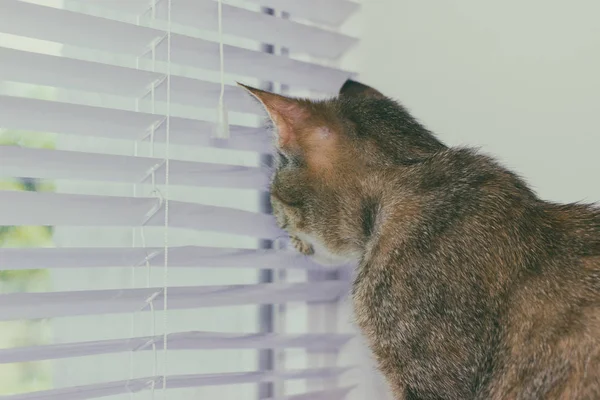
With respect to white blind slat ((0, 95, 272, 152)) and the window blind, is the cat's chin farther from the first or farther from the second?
white blind slat ((0, 95, 272, 152))

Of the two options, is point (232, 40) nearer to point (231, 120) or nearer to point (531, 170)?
point (231, 120)

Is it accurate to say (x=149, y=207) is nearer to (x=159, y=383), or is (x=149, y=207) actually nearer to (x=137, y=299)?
(x=137, y=299)

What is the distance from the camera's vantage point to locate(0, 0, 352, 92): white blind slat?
0.93m

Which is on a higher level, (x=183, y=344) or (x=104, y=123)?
(x=104, y=123)

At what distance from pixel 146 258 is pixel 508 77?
0.65 meters

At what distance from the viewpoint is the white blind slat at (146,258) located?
90 cm

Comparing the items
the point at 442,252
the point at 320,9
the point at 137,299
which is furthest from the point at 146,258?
the point at 320,9

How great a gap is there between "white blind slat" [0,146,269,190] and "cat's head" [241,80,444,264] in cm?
8

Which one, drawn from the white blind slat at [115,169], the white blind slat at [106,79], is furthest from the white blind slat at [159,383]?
the white blind slat at [106,79]

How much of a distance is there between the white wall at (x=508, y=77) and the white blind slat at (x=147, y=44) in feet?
0.44

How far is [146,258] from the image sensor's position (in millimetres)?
1022

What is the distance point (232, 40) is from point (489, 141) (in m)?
0.50

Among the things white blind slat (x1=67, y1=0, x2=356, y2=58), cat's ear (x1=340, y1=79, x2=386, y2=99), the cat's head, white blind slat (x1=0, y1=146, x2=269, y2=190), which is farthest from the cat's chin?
white blind slat (x1=67, y1=0, x2=356, y2=58)

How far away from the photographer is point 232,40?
1.36 metres
